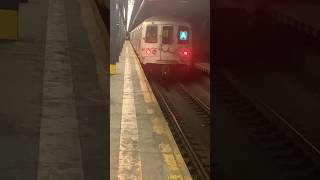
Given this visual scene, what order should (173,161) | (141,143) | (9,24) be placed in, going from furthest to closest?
(9,24) < (141,143) < (173,161)

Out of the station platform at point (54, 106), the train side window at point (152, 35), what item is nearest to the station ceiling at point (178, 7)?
the train side window at point (152, 35)

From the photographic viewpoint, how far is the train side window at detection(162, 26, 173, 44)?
20781mm

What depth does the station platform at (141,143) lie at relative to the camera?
6391 millimetres

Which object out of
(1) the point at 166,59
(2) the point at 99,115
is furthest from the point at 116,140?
(1) the point at 166,59

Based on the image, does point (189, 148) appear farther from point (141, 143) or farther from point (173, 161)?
point (173, 161)

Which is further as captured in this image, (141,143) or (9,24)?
(9,24)

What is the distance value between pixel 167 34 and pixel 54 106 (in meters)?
12.9
